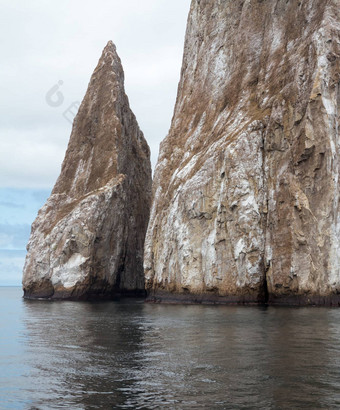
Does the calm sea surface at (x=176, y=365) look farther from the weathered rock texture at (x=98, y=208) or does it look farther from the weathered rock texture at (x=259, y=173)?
the weathered rock texture at (x=98, y=208)

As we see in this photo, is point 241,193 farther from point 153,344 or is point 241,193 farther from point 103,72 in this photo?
point 103,72

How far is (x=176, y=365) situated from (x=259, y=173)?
30758mm

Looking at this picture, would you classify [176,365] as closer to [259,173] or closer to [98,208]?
[259,173]

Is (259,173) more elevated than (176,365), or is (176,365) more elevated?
(259,173)

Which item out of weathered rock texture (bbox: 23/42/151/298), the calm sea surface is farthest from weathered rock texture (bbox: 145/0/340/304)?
the calm sea surface

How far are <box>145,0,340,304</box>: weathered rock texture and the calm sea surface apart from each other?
1336 centimetres

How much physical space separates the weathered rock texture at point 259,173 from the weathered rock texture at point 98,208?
346 inches

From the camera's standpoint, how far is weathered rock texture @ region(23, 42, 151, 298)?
6228 centimetres

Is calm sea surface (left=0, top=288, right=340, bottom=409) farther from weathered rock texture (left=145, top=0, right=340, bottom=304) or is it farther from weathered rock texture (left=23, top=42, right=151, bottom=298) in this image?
weathered rock texture (left=23, top=42, right=151, bottom=298)

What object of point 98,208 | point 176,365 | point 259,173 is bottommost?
point 176,365

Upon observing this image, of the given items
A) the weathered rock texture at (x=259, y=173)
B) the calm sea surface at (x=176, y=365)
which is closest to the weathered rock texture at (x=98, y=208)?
the weathered rock texture at (x=259, y=173)

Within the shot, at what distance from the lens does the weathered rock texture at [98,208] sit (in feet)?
204

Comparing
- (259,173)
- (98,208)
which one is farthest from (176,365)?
(98,208)

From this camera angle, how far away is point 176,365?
17359mm
